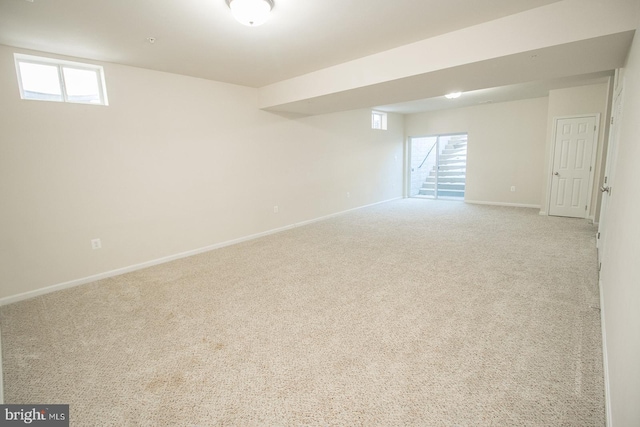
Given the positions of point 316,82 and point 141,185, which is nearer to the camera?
point 141,185

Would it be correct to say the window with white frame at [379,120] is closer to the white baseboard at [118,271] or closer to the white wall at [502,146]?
the white wall at [502,146]

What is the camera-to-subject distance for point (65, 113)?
308 centimetres

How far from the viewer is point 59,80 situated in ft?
10.2

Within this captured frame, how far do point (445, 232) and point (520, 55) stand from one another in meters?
2.87

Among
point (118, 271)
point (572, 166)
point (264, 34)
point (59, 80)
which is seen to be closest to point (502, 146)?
point (572, 166)

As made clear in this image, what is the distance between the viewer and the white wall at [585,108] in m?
5.05

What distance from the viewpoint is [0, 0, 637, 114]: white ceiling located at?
2.27 m

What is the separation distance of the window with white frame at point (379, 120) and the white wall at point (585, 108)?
3527 millimetres

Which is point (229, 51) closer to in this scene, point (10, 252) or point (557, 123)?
point (10, 252)

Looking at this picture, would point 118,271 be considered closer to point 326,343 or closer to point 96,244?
point 96,244

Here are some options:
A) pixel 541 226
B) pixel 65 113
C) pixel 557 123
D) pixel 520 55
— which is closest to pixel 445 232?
pixel 541 226

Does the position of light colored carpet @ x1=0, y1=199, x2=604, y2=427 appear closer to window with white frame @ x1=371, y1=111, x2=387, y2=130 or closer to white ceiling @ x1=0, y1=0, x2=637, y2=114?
white ceiling @ x1=0, y1=0, x2=637, y2=114

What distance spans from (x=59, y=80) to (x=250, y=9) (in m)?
2.51

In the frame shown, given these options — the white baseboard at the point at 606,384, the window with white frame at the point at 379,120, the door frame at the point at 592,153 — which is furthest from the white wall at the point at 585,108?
the white baseboard at the point at 606,384
